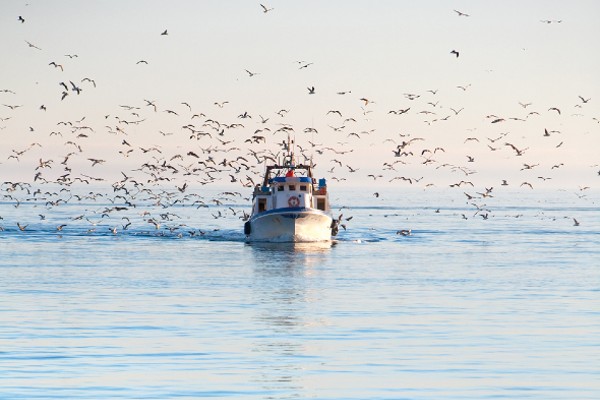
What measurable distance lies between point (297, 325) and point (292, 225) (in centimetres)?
4181

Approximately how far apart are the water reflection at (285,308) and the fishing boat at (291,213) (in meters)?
0.84

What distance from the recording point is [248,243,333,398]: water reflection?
28.4m

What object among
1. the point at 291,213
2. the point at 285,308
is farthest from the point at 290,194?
the point at 285,308

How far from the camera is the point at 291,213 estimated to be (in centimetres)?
7925

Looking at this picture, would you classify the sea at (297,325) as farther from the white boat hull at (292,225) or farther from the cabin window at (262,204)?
the cabin window at (262,204)

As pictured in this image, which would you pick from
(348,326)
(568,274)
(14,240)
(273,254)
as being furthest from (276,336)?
(14,240)

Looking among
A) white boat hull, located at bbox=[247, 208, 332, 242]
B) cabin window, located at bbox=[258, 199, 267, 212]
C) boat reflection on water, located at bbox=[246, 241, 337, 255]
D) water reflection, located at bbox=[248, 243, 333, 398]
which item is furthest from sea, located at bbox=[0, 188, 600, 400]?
cabin window, located at bbox=[258, 199, 267, 212]

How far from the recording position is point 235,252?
76875mm

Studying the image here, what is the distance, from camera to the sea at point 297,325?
2705cm

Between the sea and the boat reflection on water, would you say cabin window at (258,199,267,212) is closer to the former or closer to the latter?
the boat reflection on water

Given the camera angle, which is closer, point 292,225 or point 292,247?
point 292,247

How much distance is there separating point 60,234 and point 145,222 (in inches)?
1219

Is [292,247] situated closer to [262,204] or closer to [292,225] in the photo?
[292,225]

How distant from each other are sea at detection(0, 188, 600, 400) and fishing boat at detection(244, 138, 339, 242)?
8.35ft
